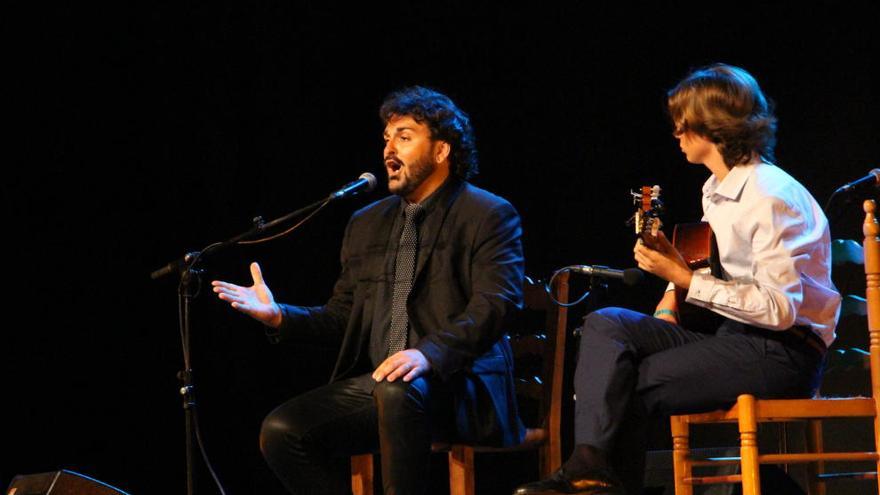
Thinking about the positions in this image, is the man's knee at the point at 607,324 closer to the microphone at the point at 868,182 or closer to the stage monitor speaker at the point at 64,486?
the microphone at the point at 868,182

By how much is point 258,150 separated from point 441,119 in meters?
1.28

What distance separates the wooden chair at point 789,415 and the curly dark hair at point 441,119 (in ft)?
3.58

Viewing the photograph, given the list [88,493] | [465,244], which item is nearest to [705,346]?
[465,244]

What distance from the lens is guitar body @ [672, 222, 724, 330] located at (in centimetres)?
258

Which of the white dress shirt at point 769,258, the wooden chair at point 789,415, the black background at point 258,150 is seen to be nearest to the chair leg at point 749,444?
the wooden chair at point 789,415

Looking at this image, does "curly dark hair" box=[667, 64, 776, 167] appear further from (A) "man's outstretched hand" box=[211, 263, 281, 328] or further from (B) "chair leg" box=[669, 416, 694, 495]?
(A) "man's outstretched hand" box=[211, 263, 281, 328]

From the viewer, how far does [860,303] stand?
3062 millimetres

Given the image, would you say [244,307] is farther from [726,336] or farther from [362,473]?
[726,336]

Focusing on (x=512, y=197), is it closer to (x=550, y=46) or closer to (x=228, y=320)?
(x=550, y=46)

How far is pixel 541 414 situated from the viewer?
309cm

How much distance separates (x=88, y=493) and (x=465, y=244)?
1244mm

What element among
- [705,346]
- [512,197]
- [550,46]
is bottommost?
[705,346]

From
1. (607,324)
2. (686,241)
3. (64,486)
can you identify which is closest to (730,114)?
(686,241)

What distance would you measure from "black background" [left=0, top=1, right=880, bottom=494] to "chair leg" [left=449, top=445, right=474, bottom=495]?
1403mm
